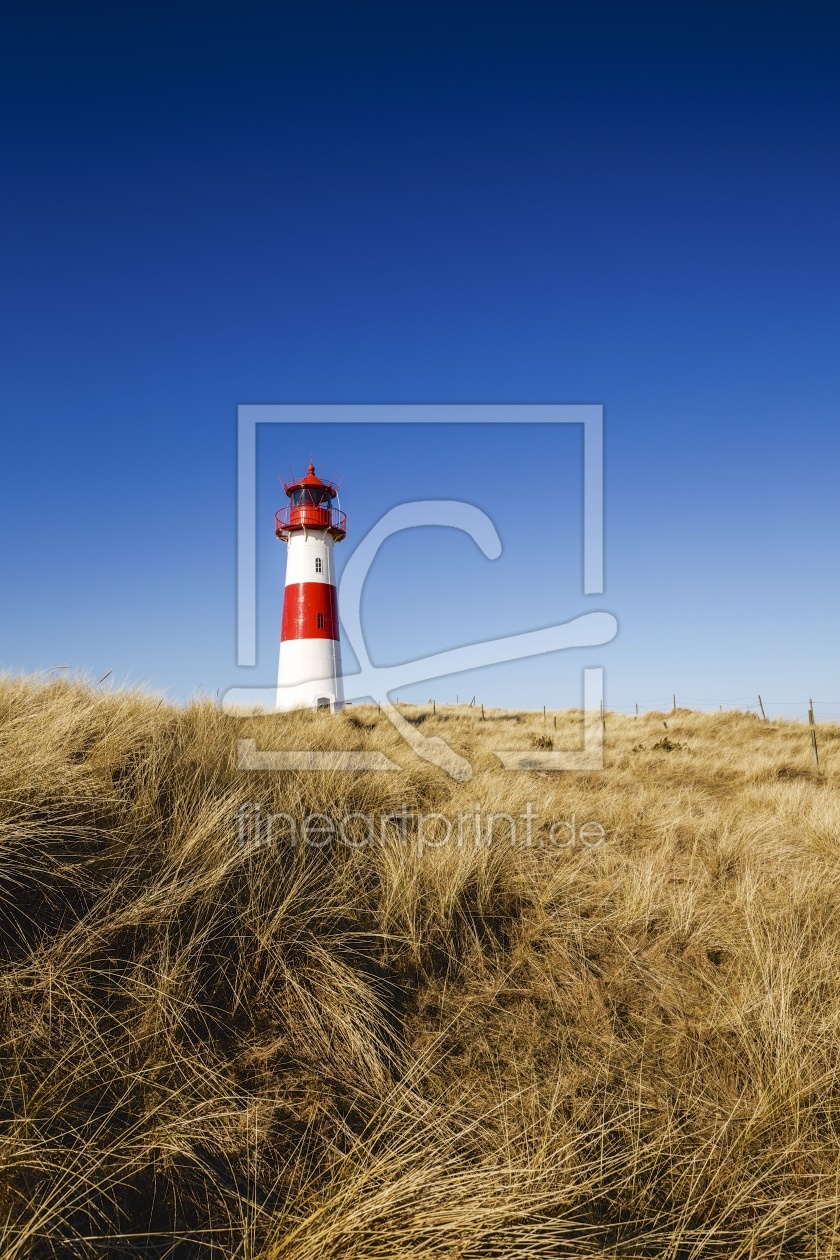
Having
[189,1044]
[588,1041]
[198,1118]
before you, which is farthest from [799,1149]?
[189,1044]

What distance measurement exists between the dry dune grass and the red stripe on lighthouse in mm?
14301

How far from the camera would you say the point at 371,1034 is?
249 cm

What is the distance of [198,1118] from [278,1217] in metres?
0.37

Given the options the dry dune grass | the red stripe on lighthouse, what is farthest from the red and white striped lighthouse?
the dry dune grass

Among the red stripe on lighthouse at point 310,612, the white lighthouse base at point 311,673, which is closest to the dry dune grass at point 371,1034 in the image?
the white lighthouse base at point 311,673

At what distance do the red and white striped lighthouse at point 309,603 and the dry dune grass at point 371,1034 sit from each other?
45.3ft

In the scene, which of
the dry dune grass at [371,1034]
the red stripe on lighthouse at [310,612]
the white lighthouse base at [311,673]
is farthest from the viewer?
the red stripe on lighthouse at [310,612]

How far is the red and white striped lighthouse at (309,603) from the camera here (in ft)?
Result: 60.5

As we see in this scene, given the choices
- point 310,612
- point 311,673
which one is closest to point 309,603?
point 310,612

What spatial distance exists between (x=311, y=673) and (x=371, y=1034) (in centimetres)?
1629

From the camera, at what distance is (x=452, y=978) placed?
312cm

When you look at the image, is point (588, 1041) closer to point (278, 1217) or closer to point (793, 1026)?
point (793, 1026)

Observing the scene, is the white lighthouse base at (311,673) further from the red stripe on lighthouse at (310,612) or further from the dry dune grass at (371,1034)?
the dry dune grass at (371,1034)

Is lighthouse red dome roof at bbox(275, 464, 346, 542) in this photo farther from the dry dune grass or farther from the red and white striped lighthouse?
the dry dune grass
